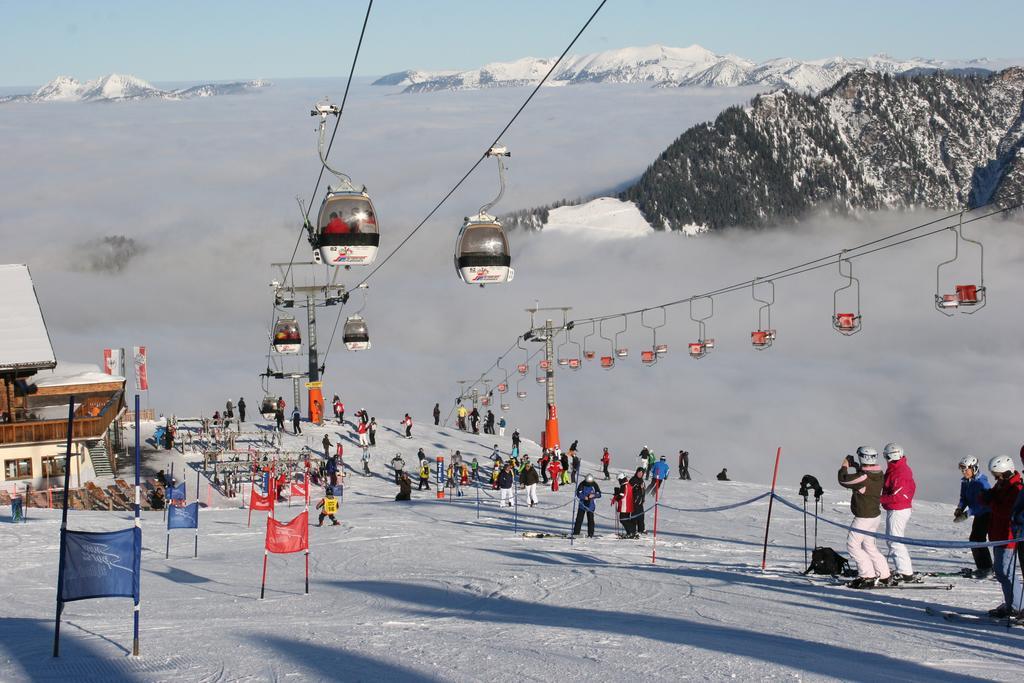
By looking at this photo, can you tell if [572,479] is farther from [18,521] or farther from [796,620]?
[796,620]

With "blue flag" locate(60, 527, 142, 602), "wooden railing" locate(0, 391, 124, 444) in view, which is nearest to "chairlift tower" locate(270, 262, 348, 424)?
"wooden railing" locate(0, 391, 124, 444)

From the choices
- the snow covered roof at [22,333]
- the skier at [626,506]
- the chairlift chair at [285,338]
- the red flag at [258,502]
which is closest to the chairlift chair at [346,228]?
the skier at [626,506]

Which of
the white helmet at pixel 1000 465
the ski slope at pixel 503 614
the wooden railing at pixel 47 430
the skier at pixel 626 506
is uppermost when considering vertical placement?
the wooden railing at pixel 47 430

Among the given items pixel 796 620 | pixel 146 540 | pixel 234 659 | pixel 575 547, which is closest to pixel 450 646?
pixel 234 659

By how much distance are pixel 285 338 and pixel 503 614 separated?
121 feet

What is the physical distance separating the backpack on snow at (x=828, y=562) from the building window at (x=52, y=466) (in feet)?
102

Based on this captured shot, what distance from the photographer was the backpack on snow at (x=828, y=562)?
46.8ft

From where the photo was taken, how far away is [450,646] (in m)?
10.7

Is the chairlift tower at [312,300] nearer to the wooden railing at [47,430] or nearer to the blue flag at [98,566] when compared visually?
the wooden railing at [47,430]

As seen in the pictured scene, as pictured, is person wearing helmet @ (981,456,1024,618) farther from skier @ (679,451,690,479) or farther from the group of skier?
skier @ (679,451,690,479)

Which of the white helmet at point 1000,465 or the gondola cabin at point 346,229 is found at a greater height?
the gondola cabin at point 346,229

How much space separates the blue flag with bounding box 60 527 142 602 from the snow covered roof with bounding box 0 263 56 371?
3457cm

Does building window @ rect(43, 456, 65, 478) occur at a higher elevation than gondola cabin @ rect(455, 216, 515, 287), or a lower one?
lower

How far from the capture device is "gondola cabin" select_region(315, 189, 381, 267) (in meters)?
21.3
